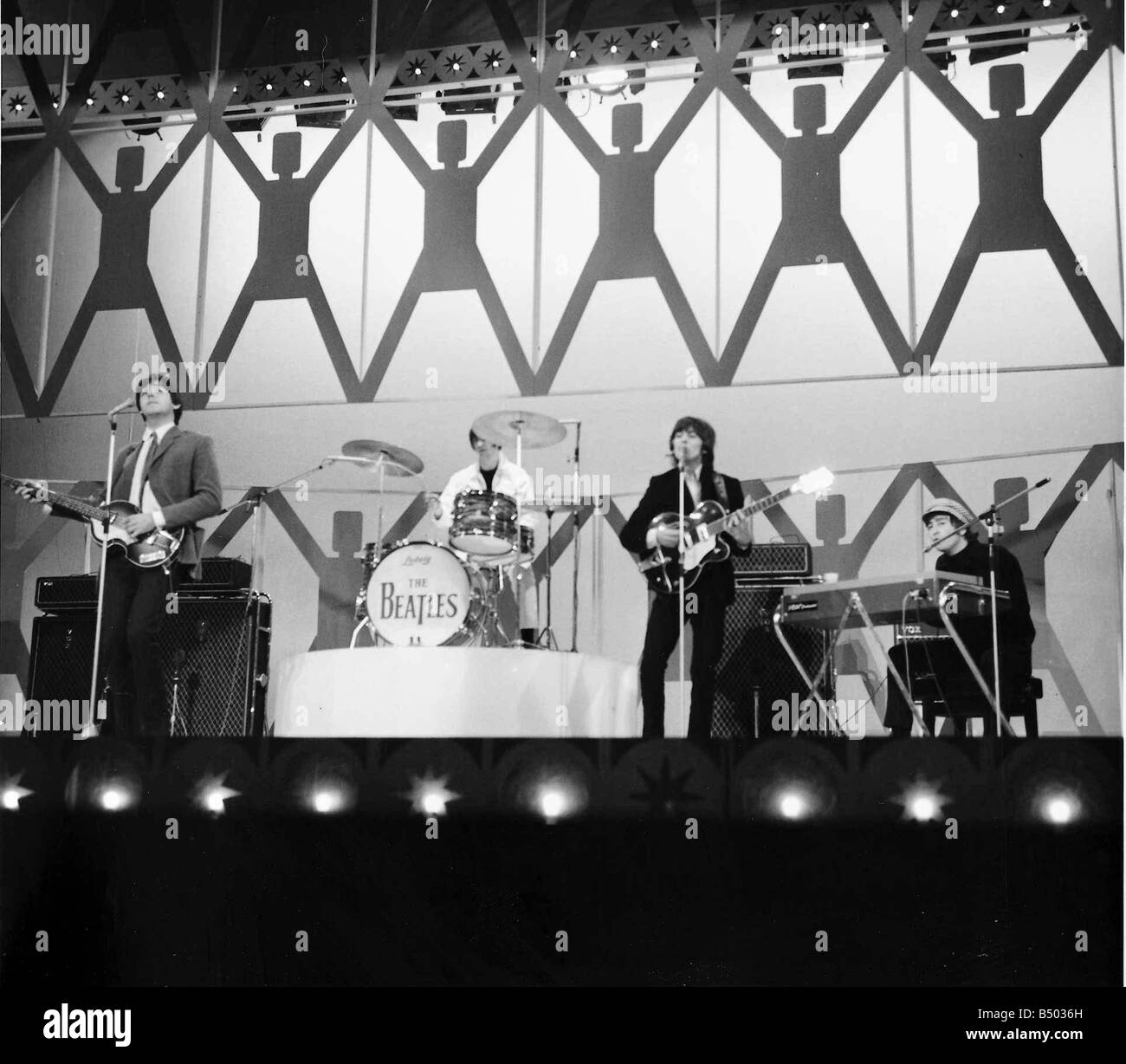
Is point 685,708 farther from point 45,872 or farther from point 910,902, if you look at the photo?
point 45,872

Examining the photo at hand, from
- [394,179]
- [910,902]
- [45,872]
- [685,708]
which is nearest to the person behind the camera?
[910,902]

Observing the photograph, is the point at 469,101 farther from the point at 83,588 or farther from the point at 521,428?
the point at 83,588

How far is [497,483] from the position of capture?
4898 millimetres

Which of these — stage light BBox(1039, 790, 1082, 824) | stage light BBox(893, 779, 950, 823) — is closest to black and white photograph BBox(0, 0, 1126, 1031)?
stage light BBox(893, 779, 950, 823)

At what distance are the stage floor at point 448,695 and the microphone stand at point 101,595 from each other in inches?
23.3

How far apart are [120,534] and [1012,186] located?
329 cm

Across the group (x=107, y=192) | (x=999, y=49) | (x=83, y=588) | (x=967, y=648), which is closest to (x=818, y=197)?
(x=999, y=49)

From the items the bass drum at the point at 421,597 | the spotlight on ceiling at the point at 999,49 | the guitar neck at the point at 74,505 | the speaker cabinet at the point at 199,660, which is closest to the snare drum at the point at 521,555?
the bass drum at the point at 421,597

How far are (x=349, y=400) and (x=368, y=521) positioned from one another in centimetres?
48

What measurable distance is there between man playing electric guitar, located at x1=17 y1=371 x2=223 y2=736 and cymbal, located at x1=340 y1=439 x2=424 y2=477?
521mm

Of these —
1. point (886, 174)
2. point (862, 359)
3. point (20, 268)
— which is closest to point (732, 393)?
point (862, 359)

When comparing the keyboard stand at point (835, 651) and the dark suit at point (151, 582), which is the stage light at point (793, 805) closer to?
the keyboard stand at point (835, 651)

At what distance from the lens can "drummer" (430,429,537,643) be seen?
484 cm

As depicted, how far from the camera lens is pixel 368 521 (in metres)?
5.02
